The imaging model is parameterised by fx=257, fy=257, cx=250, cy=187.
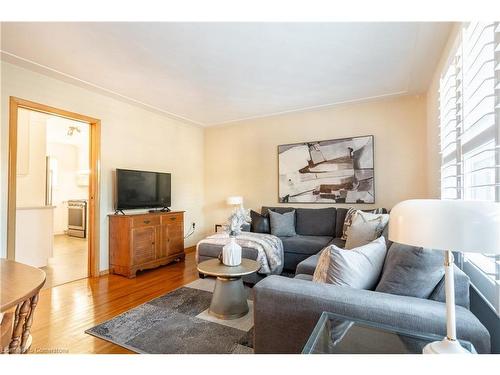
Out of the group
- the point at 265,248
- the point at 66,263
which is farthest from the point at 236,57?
the point at 66,263

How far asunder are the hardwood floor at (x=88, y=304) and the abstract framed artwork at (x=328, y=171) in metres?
2.22

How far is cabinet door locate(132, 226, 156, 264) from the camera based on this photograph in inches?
140

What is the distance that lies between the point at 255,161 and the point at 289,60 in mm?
2457

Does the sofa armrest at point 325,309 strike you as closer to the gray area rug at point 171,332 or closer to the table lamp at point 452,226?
the table lamp at point 452,226

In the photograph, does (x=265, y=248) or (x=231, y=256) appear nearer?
(x=231, y=256)

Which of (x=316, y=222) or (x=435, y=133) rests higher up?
(x=435, y=133)

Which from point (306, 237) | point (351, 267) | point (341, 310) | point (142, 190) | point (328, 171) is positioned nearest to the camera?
point (341, 310)

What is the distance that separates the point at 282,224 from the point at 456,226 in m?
3.30

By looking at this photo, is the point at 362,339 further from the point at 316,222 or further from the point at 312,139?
the point at 312,139

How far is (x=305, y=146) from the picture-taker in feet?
14.8

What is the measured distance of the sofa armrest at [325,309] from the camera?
41.3 inches

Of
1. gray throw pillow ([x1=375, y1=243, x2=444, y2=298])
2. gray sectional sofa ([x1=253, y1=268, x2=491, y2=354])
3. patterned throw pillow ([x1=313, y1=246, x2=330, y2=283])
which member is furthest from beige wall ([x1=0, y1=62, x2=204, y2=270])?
gray throw pillow ([x1=375, y1=243, x2=444, y2=298])

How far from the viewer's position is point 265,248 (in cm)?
324
